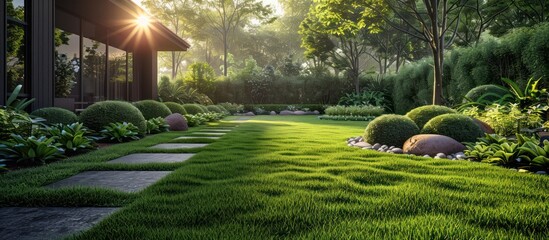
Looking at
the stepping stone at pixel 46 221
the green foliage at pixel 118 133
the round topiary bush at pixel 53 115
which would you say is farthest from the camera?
the green foliage at pixel 118 133

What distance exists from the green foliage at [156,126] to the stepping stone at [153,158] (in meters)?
3.28

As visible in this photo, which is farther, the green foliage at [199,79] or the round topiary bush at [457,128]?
the green foliage at [199,79]

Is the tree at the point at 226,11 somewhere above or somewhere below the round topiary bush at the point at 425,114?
above

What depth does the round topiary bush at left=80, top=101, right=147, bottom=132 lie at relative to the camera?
6.31 metres

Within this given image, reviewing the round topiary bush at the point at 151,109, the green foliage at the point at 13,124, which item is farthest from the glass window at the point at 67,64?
the green foliage at the point at 13,124

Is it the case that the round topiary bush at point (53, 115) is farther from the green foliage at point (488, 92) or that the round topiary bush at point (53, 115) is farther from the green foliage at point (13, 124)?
the green foliage at point (488, 92)

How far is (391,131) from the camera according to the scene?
5398mm

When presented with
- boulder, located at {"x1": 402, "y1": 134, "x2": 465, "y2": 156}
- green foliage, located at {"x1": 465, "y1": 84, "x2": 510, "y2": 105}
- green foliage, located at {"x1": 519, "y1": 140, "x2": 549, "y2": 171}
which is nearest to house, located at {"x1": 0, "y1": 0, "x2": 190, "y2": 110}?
boulder, located at {"x1": 402, "y1": 134, "x2": 465, "y2": 156}

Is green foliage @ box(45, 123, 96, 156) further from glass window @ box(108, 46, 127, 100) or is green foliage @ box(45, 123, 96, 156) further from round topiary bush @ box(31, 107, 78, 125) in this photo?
glass window @ box(108, 46, 127, 100)

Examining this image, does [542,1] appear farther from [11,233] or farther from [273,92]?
[11,233]

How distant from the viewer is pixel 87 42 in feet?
32.3

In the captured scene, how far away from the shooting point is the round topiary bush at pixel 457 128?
5.19m

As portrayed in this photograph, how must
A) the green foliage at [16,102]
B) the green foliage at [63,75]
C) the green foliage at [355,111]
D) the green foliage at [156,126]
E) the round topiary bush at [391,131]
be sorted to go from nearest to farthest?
1. the green foliage at [16,102]
2. the round topiary bush at [391,131]
3. the green foliage at [156,126]
4. the green foliage at [63,75]
5. the green foliage at [355,111]

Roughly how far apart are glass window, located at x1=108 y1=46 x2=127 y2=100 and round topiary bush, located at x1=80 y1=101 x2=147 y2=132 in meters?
4.81
